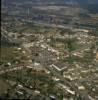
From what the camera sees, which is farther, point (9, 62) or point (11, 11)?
point (11, 11)

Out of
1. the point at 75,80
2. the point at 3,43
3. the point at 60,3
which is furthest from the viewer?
the point at 60,3

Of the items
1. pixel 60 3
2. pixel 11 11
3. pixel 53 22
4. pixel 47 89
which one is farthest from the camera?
pixel 60 3

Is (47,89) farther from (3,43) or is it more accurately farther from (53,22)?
(53,22)

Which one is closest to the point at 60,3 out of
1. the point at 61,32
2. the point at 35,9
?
the point at 35,9

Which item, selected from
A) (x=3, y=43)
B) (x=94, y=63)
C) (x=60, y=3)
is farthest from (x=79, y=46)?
(x=60, y=3)

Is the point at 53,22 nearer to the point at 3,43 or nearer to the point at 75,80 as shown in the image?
the point at 3,43

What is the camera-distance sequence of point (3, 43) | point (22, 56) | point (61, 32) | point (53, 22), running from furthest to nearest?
point (53, 22) → point (61, 32) → point (3, 43) → point (22, 56)
